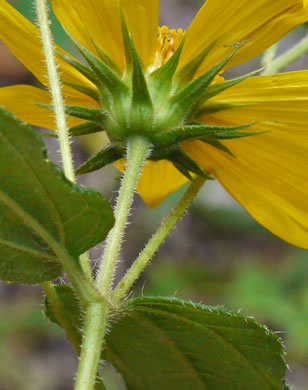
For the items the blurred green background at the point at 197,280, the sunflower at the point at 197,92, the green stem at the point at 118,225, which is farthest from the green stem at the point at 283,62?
the blurred green background at the point at 197,280

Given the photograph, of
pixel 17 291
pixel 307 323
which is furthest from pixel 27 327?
pixel 307 323

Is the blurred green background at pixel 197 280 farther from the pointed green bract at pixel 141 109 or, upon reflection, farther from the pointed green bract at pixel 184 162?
the pointed green bract at pixel 141 109

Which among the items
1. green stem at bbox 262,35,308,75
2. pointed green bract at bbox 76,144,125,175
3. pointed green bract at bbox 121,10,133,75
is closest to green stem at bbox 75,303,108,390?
pointed green bract at bbox 76,144,125,175

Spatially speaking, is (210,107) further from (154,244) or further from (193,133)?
(154,244)

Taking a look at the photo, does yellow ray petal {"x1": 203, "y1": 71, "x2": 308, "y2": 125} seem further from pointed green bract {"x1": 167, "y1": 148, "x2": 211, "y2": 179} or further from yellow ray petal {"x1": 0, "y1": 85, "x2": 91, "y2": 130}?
yellow ray petal {"x1": 0, "y1": 85, "x2": 91, "y2": 130}

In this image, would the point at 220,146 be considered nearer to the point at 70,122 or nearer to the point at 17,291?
the point at 70,122
